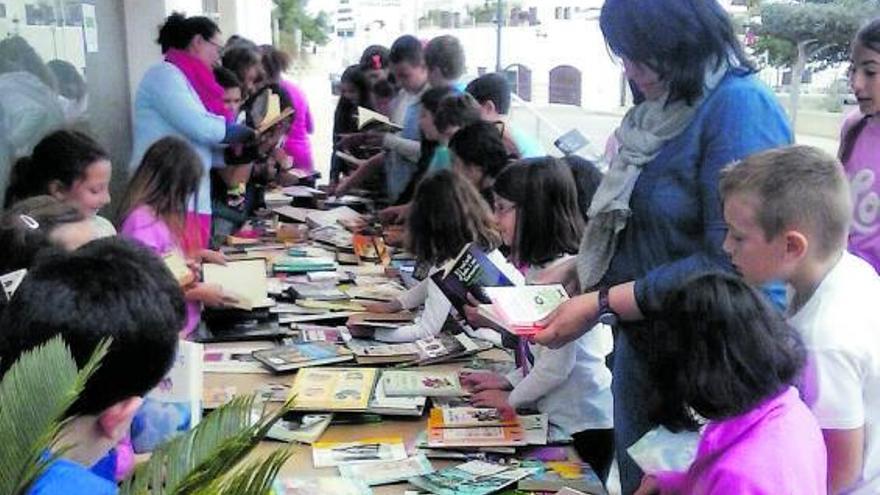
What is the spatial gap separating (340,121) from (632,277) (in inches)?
164

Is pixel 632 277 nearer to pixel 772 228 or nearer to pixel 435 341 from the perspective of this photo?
pixel 772 228

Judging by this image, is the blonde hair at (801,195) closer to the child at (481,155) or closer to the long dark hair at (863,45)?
the long dark hair at (863,45)

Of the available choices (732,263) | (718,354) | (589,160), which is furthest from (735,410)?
(589,160)

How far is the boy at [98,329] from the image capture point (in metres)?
1.01

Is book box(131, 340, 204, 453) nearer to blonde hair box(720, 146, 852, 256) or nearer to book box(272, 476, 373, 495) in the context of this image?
book box(272, 476, 373, 495)

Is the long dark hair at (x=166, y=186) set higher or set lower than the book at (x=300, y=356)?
higher

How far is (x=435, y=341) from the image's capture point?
2.31 m

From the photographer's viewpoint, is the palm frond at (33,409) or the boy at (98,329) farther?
the boy at (98,329)

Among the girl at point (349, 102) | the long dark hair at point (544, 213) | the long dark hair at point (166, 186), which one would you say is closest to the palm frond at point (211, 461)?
the long dark hair at point (544, 213)

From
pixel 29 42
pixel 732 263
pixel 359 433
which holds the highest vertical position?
pixel 29 42

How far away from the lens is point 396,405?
1857 mm

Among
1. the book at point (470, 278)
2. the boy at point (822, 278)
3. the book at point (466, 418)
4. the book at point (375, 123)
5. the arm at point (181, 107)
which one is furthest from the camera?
the book at point (375, 123)

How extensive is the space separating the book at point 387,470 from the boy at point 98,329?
1.91ft

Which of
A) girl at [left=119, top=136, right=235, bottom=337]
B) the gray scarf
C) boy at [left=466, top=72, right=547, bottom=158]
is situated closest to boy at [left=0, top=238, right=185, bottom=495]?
the gray scarf
